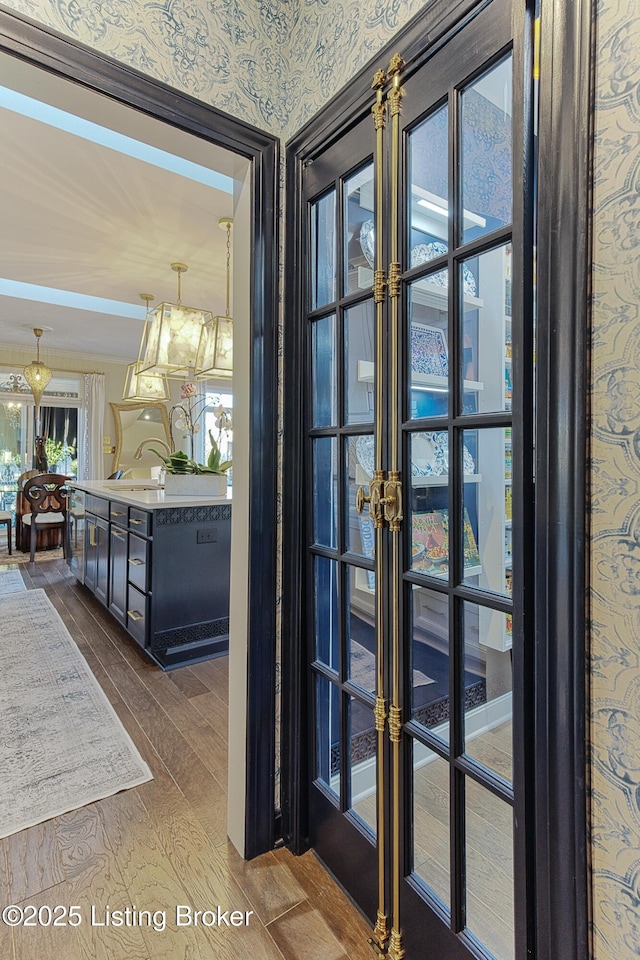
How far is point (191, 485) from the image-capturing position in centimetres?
327

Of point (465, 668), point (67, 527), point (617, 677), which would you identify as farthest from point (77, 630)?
point (617, 677)

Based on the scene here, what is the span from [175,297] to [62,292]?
1.18 m

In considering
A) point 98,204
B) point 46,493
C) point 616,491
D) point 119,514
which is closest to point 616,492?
point 616,491

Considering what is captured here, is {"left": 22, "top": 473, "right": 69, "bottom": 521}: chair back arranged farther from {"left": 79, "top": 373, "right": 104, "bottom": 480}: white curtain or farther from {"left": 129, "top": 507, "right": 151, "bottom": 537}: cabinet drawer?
{"left": 129, "top": 507, "right": 151, "bottom": 537}: cabinet drawer

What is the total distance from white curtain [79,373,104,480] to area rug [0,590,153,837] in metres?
4.42

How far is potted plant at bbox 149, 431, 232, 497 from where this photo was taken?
3260 mm

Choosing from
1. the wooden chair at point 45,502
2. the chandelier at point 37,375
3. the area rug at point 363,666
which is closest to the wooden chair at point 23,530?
the wooden chair at point 45,502

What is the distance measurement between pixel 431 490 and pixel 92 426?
715 cm

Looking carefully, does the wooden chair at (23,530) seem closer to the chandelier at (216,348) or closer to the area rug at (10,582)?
the area rug at (10,582)

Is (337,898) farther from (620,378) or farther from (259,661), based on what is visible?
(620,378)

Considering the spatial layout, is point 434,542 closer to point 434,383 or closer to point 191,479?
point 434,383

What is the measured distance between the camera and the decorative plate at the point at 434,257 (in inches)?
39.6

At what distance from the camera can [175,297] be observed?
490cm

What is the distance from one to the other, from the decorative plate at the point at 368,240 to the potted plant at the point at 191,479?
2143mm
